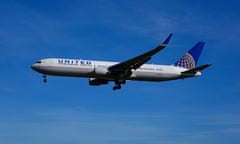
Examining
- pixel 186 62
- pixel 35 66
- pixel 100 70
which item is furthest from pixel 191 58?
pixel 35 66

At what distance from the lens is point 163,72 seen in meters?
78.1

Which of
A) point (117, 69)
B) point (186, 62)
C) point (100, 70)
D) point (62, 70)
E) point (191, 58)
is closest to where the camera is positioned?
point (62, 70)

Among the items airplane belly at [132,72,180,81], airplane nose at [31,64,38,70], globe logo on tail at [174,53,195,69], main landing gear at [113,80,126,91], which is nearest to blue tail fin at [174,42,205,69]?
globe logo on tail at [174,53,195,69]

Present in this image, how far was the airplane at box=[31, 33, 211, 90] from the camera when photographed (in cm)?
7094

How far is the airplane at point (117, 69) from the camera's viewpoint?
70.9 m

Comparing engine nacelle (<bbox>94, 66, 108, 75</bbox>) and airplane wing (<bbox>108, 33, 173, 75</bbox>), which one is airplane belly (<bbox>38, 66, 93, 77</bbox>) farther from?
airplane wing (<bbox>108, 33, 173, 75</bbox>)

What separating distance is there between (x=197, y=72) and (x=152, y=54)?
12331mm

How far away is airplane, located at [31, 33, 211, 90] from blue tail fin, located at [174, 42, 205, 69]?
594 millimetres

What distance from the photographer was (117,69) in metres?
73.8

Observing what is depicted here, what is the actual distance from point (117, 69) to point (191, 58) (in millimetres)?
18047

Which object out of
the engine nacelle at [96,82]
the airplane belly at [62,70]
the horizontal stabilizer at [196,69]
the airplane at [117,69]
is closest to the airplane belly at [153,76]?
the airplane at [117,69]

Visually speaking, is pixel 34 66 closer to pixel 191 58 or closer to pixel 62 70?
pixel 62 70

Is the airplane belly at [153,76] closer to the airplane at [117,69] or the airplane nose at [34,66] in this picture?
the airplane at [117,69]

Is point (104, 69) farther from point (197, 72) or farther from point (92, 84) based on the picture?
point (197, 72)
